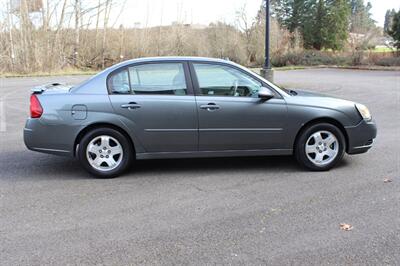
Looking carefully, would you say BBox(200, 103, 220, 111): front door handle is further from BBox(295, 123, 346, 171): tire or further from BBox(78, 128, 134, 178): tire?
BBox(295, 123, 346, 171): tire

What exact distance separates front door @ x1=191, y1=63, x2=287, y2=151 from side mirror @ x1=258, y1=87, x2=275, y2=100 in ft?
0.20

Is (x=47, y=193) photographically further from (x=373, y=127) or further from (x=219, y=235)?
(x=373, y=127)

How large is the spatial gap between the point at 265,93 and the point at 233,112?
19.1 inches

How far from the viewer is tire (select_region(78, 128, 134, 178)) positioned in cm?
577

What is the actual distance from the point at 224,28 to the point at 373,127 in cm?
3239

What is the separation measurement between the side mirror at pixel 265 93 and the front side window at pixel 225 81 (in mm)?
114

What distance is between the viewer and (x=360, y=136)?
614 centimetres

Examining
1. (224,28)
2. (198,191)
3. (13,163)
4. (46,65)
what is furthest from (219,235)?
(224,28)

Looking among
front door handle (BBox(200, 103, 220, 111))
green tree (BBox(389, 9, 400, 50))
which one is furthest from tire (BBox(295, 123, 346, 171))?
green tree (BBox(389, 9, 400, 50))

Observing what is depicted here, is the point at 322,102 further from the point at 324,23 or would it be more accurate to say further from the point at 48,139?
the point at 324,23

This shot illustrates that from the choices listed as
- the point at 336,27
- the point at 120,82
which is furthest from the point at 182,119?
the point at 336,27

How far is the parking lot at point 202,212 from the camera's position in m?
3.67

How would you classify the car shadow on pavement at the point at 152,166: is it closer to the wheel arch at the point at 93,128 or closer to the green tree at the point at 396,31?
the wheel arch at the point at 93,128

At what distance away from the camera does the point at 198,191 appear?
208 inches
